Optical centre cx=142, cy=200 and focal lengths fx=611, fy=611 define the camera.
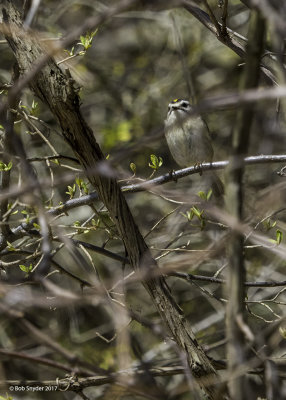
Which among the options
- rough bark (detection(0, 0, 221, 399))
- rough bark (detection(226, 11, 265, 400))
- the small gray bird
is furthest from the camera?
the small gray bird

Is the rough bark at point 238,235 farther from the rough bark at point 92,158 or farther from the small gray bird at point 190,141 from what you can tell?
the small gray bird at point 190,141

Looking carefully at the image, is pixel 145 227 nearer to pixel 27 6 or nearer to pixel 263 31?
pixel 27 6

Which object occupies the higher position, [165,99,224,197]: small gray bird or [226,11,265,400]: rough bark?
[165,99,224,197]: small gray bird

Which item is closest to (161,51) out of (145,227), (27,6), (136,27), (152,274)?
(136,27)

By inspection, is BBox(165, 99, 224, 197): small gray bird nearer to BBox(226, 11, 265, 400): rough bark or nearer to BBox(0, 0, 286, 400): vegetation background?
BBox(0, 0, 286, 400): vegetation background

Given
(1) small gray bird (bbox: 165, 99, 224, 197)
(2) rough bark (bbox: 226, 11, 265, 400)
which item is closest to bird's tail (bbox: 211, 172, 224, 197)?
(1) small gray bird (bbox: 165, 99, 224, 197)

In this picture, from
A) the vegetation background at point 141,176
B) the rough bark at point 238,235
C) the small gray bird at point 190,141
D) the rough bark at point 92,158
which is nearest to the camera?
the rough bark at point 238,235

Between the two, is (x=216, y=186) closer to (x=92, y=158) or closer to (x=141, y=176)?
(x=141, y=176)

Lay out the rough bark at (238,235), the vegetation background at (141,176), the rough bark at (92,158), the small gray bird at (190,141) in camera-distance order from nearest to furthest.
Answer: the rough bark at (238,235), the rough bark at (92,158), the vegetation background at (141,176), the small gray bird at (190,141)

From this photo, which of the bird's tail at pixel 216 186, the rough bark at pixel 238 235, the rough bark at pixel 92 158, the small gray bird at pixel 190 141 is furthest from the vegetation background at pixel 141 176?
the rough bark at pixel 238 235

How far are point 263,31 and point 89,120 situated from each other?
226 inches

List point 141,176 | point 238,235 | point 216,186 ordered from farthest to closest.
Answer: point 141,176 → point 216,186 → point 238,235

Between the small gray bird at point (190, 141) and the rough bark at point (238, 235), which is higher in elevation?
the small gray bird at point (190, 141)

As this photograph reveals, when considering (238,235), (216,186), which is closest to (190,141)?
(216,186)
